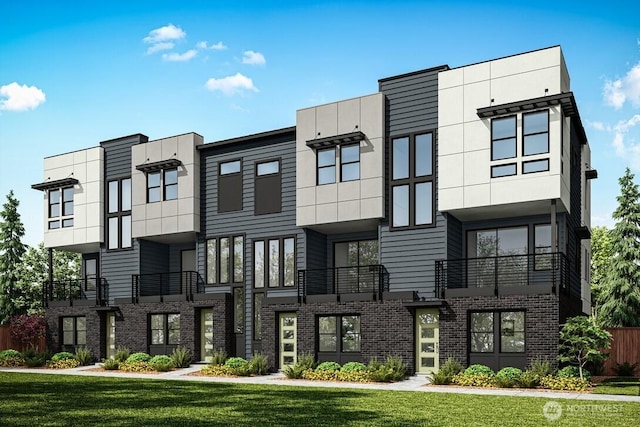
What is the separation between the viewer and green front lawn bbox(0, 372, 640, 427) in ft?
45.7

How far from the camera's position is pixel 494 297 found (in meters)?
22.6

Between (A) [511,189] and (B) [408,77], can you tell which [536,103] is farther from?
(B) [408,77]

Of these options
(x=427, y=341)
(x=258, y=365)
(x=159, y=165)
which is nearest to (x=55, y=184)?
(x=159, y=165)

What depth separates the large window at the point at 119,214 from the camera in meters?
33.2

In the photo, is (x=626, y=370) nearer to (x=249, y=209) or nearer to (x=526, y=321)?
(x=526, y=321)

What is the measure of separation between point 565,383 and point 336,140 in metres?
→ 12.1

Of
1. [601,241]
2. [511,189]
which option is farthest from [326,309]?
[601,241]

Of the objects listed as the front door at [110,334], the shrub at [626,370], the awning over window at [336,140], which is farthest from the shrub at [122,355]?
the shrub at [626,370]

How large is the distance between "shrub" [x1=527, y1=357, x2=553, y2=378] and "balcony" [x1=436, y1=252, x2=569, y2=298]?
212 cm

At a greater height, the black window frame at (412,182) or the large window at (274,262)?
the black window frame at (412,182)

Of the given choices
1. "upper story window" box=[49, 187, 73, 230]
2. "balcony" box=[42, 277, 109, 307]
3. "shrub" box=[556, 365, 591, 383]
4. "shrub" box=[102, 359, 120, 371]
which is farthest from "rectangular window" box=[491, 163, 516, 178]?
"upper story window" box=[49, 187, 73, 230]

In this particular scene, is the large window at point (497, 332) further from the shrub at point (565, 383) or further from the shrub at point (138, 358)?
the shrub at point (138, 358)

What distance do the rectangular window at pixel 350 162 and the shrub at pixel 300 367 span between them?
272 inches

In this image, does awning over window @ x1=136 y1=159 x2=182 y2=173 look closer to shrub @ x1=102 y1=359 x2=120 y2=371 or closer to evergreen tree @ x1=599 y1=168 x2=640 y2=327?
shrub @ x1=102 y1=359 x2=120 y2=371
